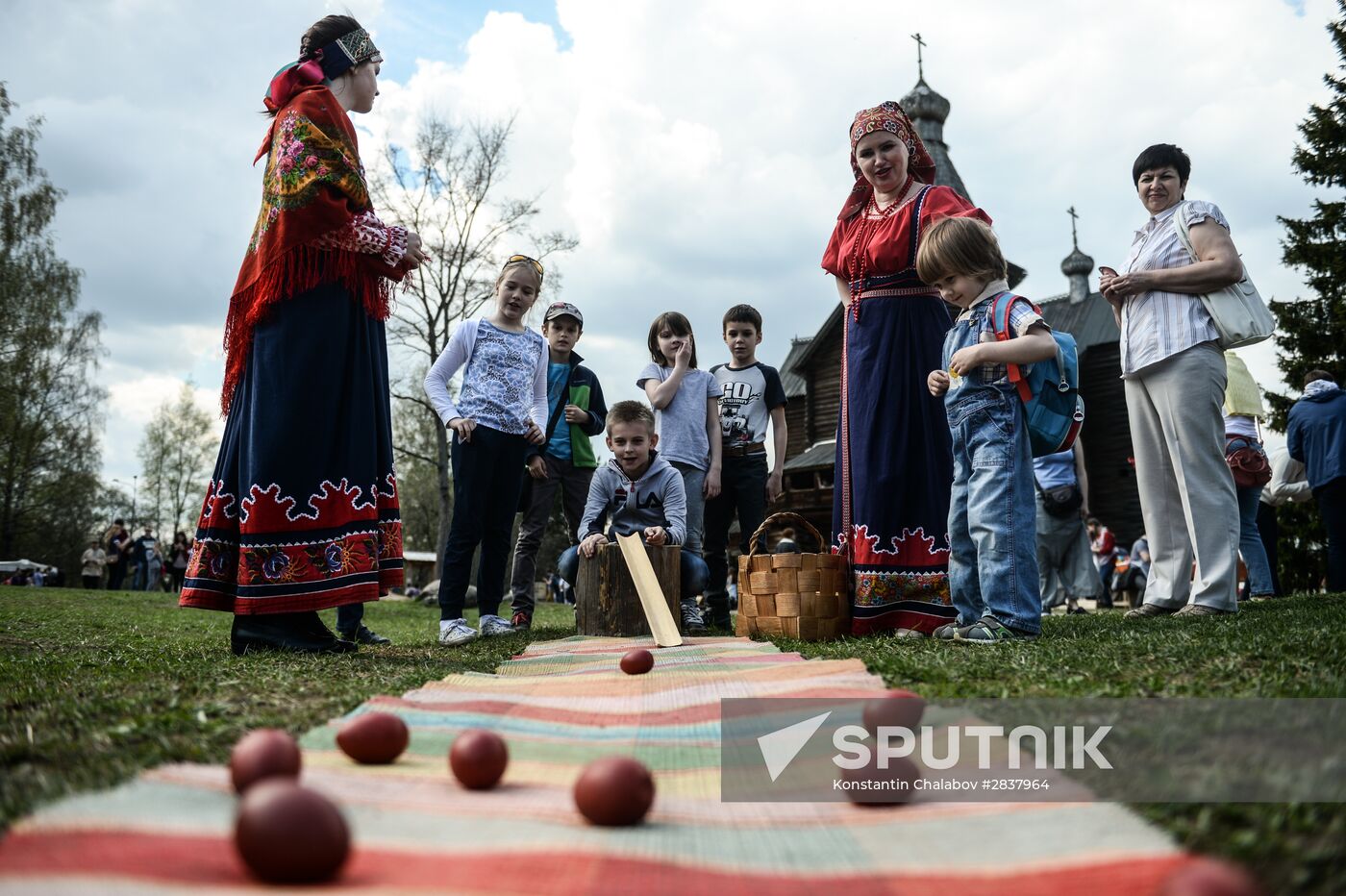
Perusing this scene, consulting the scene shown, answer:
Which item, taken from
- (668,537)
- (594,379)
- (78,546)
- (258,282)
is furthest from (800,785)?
(78,546)

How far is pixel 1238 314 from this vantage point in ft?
16.0

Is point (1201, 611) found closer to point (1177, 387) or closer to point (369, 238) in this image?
point (1177, 387)

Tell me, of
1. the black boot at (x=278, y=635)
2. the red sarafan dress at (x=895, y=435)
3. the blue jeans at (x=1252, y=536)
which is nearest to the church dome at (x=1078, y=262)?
the blue jeans at (x=1252, y=536)

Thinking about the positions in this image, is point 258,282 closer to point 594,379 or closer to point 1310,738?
point 594,379

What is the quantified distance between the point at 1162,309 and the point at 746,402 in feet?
8.63

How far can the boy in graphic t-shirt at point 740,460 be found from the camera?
21.3 feet

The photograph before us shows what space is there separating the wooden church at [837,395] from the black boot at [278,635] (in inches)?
996

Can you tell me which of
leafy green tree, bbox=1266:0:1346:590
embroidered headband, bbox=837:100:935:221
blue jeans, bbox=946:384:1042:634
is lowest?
blue jeans, bbox=946:384:1042:634

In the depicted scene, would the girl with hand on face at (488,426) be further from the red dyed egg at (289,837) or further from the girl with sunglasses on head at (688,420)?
the red dyed egg at (289,837)

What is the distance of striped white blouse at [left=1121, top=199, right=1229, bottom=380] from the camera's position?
4941mm

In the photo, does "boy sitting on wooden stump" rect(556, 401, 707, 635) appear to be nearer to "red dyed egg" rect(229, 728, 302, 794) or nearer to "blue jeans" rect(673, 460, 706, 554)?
"blue jeans" rect(673, 460, 706, 554)

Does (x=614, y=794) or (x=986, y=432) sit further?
(x=986, y=432)

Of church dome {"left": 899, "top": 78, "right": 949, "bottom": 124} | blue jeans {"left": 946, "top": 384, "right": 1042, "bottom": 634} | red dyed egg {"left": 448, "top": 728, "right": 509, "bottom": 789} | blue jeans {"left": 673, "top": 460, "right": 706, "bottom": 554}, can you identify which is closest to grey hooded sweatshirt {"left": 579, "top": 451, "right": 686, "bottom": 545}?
blue jeans {"left": 673, "top": 460, "right": 706, "bottom": 554}

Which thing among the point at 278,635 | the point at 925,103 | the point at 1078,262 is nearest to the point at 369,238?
the point at 278,635
